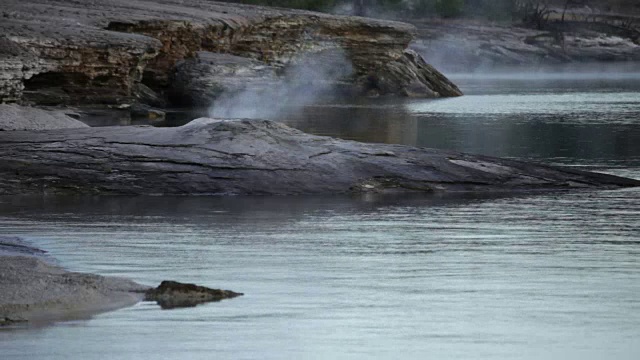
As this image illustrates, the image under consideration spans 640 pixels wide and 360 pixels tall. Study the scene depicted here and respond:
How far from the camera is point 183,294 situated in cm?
852

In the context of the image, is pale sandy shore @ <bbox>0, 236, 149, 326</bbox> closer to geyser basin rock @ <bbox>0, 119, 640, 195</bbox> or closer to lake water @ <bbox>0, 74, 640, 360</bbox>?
lake water @ <bbox>0, 74, 640, 360</bbox>

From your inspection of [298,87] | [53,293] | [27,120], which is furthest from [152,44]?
[53,293]

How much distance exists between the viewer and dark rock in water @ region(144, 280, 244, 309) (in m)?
Result: 8.41

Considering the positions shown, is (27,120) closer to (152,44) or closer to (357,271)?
(357,271)

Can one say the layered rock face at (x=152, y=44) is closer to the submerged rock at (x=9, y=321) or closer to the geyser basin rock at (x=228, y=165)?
the geyser basin rock at (x=228, y=165)

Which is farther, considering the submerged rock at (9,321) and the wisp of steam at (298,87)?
the wisp of steam at (298,87)

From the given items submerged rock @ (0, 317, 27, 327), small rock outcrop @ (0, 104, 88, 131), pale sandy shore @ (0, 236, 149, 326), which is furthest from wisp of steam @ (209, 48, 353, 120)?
submerged rock @ (0, 317, 27, 327)

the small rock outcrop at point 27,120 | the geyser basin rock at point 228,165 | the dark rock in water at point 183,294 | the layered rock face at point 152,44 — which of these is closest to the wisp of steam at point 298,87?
the layered rock face at point 152,44

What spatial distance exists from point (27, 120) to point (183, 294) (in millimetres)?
7961

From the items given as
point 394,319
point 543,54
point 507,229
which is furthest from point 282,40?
point 543,54

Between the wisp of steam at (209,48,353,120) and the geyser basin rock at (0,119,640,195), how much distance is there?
16784 millimetres

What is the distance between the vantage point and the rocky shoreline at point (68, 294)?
26.2 ft

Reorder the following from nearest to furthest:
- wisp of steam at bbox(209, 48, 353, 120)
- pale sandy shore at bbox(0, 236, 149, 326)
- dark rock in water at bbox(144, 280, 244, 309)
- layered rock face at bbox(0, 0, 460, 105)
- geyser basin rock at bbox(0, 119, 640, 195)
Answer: pale sandy shore at bbox(0, 236, 149, 326), dark rock in water at bbox(144, 280, 244, 309), geyser basin rock at bbox(0, 119, 640, 195), layered rock face at bbox(0, 0, 460, 105), wisp of steam at bbox(209, 48, 353, 120)

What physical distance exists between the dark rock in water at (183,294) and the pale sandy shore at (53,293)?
10 cm
